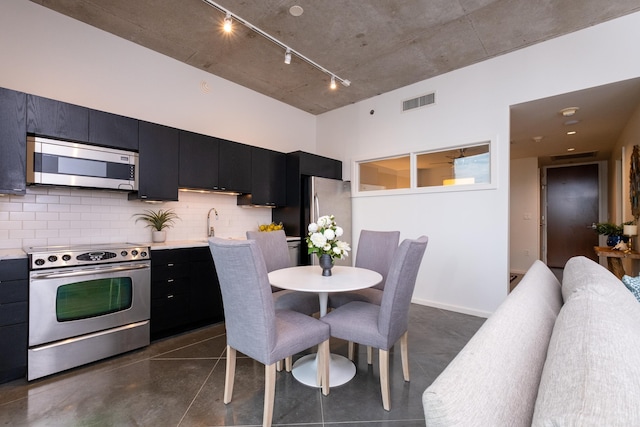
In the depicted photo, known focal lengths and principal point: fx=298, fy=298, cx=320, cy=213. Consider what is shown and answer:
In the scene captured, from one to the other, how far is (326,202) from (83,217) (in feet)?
9.25

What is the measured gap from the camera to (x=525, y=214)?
644 centimetres

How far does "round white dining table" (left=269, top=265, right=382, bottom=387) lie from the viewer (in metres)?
1.97

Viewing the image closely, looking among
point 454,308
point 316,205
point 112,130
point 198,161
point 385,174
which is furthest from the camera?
point 385,174

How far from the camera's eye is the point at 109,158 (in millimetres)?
2748

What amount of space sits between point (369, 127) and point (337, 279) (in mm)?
3176

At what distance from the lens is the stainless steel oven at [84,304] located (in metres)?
2.18

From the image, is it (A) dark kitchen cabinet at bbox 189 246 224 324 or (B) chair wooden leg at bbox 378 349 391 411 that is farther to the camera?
(A) dark kitchen cabinet at bbox 189 246 224 324

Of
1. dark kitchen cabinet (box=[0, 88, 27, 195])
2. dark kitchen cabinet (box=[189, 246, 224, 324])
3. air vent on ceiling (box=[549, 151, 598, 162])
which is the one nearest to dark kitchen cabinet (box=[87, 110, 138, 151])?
dark kitchen cabinet (box=[0, 88, 27, 195])

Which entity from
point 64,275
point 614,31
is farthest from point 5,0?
point 614,31

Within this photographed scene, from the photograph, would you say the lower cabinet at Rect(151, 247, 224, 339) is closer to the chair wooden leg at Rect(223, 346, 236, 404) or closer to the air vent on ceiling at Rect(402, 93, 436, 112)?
the chair wooden leg at Rect(223, 346, 236, 404)

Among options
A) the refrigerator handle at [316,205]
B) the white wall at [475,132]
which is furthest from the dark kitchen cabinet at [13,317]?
the white wall at [475,132]

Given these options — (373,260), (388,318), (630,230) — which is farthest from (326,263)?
(630,230)

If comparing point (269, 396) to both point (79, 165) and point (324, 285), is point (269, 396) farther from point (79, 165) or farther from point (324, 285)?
point (79, 165)

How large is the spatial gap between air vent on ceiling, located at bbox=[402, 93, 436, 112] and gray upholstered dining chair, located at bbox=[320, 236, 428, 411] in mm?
2742
